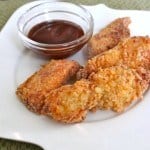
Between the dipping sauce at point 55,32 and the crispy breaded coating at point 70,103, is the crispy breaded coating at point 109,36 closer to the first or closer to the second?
the dipping sauce at point 55,32

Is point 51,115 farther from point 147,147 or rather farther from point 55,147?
point 147,147

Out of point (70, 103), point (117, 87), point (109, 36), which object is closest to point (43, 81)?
point (70, 103)

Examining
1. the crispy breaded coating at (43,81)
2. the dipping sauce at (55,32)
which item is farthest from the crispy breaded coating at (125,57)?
the dipping sauce at (55,32)

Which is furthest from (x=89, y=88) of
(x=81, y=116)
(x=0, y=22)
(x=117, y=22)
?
(x=0, y=22)

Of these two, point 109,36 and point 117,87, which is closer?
point 117,87

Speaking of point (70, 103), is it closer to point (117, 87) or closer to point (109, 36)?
point (117, 87)

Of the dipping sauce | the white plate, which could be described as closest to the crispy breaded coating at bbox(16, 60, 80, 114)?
the white plate
